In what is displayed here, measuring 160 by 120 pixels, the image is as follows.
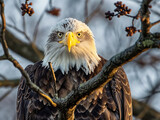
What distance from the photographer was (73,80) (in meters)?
4.85

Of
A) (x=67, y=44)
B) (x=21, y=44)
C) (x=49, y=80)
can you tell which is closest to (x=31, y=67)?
(x=49, y=80)

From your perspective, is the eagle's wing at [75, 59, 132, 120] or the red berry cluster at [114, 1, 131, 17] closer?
the red berry cluster at [114, 1, 131, 17]

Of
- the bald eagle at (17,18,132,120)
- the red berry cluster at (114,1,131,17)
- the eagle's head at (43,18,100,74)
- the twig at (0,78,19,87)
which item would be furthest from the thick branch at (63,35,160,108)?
the twig at (0,78,19,87)

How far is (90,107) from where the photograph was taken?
15.4 feet

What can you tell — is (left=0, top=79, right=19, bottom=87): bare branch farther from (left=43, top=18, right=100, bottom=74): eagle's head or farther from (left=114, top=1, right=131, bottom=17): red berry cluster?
(left=114, top=1, right=131, bottom=17): red berry cluster

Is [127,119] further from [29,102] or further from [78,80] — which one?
[29,102]

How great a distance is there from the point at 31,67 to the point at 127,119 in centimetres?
182

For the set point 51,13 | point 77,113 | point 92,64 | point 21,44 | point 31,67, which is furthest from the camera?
point 21,44

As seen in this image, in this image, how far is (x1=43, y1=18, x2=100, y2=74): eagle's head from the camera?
4.91 metres

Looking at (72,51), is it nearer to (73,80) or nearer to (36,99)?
(73,80)

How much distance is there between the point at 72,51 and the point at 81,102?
0.80 m

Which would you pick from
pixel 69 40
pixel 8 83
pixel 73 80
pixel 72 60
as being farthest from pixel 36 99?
pixel 8 83

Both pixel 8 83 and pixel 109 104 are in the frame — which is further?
pixel 8 83

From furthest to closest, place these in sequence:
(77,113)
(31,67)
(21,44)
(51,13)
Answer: (21,44)
(51,13)
(31,67)
(77,113)
